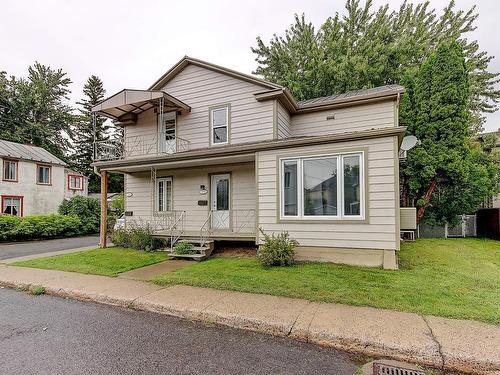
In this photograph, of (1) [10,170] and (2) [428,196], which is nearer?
(2) [428,196]

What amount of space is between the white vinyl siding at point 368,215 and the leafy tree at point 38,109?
3965cm

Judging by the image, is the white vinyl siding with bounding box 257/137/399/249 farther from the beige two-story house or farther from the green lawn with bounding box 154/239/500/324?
the green lawn with bounding box 154/239/500/324

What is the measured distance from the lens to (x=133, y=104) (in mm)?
11398

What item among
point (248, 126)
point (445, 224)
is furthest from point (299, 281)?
point (445, 224)

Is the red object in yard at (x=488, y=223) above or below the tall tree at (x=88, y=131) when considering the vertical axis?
below

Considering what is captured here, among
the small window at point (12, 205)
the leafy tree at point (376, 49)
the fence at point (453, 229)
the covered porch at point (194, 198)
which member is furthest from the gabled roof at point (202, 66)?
the small window at point (12, 205)

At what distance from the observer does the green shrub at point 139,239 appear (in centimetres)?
1048

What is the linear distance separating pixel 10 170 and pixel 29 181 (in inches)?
57.9

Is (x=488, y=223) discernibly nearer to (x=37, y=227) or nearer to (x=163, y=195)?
(x=163, y=195)

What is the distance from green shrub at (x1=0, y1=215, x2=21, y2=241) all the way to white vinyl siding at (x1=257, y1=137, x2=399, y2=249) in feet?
50.5

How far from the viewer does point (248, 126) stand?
10711 mm

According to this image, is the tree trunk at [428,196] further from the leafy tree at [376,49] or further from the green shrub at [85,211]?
the green shrub at [85,211]

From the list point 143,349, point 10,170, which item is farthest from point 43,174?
point 143,349

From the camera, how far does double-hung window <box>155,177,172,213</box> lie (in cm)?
1186
